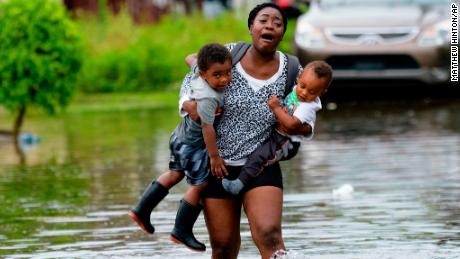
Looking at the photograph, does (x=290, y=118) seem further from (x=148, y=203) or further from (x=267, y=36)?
(x=148, y=203)

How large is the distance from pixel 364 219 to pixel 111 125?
346 inches

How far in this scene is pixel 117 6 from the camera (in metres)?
40.1

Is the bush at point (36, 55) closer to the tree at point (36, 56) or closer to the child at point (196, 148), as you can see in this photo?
the tree at point (36, 56)

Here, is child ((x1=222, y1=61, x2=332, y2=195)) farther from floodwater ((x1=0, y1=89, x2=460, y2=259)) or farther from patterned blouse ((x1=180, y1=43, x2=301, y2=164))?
floodwater ((x1=0, y1=89, x2=460, y2=259))

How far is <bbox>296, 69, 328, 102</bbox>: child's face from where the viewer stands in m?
8.02

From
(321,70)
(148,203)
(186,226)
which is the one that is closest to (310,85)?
(321,70)

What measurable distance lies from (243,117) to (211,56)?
446 millimetres

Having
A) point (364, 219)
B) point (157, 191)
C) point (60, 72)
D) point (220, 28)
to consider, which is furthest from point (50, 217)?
point (220, 28)

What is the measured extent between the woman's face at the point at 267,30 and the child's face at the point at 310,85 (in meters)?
0.24

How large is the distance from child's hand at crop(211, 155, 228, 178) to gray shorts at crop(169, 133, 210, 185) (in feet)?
0.41

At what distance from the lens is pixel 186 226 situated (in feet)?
27.7

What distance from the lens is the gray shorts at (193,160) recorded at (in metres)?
8.26

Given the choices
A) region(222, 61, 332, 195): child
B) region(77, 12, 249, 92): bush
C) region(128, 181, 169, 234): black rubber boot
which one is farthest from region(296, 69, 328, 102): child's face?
region(77, 12, 249, 92): bush

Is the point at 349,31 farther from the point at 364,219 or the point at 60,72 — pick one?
the point at 364,219
